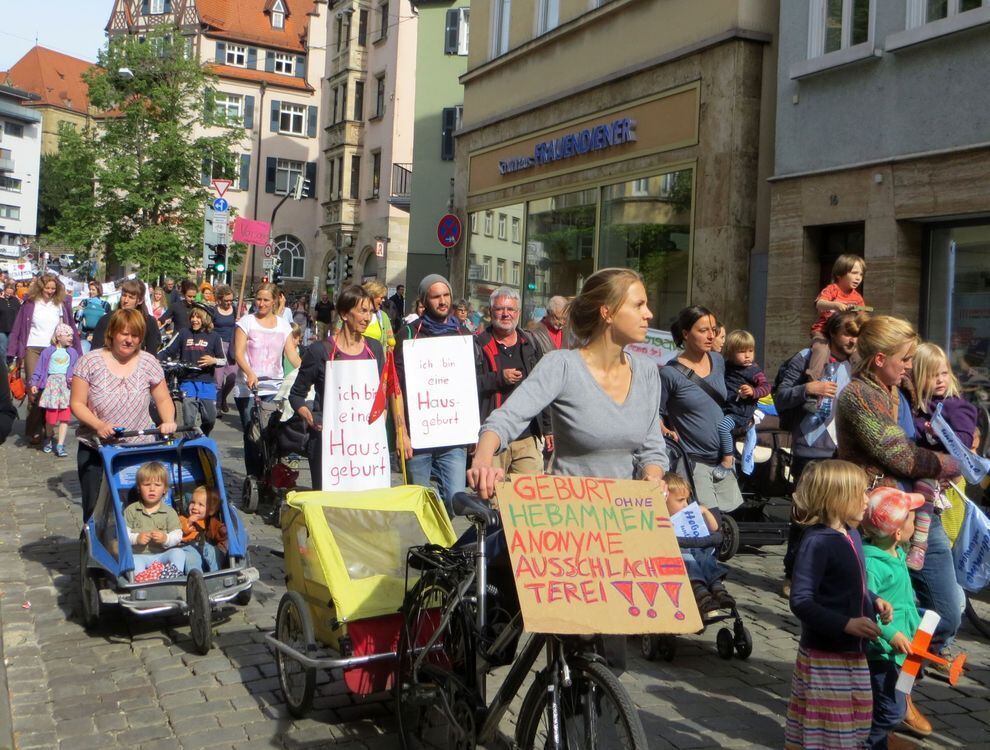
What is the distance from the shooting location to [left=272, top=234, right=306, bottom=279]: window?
65625mm

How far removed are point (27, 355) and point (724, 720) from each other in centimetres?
1218

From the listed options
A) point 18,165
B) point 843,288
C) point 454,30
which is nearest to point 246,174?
point 454,30

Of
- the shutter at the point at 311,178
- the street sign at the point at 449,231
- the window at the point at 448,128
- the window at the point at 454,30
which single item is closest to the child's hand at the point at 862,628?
the street sign at the point at 449,231

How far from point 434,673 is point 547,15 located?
1846cm

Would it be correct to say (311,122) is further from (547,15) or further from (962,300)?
(962,300)

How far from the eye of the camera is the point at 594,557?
3.86 m

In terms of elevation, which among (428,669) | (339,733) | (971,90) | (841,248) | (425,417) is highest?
(971,90)

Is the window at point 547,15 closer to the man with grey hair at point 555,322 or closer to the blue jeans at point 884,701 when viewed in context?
the man with grey hair at point 555,322

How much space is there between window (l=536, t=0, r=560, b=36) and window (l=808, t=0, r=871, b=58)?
7.14 m

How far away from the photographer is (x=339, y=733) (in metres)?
5.18

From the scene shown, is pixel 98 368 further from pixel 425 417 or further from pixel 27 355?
pixel 27 355

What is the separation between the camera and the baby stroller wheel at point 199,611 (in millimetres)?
6281

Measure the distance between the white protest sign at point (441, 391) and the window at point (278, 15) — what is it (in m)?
74.6

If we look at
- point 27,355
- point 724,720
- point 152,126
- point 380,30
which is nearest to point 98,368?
point 724,720
